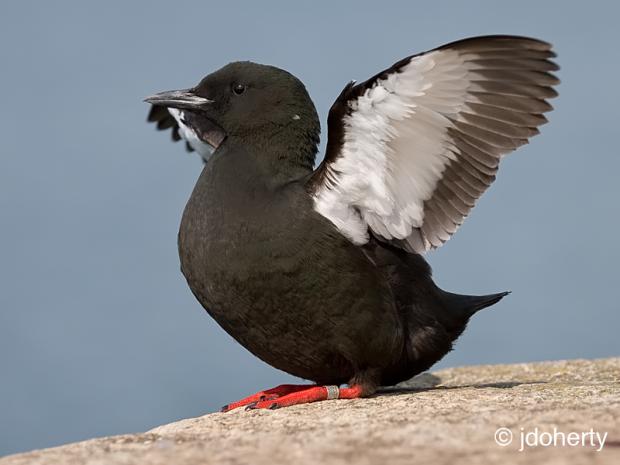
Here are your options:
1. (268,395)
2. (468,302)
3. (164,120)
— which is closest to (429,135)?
(468,302)

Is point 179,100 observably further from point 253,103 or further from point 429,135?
point 429,135

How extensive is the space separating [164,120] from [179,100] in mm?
2725

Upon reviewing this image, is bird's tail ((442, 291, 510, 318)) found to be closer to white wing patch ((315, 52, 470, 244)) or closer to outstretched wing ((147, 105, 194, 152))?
white wing patch ((315, 52, 470, 244))

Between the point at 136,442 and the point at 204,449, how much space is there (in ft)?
1.54

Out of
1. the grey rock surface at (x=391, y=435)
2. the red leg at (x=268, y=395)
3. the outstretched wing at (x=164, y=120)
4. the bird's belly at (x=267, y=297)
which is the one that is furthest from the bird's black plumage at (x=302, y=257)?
the outstretched wing at (x=164, y=120)

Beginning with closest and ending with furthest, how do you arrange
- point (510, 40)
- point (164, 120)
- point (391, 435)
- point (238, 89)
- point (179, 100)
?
point (391, 435)
point (510, 40)
point (238, 89)
point (179, 100)
point (164, 120)

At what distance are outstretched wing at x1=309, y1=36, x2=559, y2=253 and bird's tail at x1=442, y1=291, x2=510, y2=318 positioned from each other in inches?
28.7

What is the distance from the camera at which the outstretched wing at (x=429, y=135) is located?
18.8 ft

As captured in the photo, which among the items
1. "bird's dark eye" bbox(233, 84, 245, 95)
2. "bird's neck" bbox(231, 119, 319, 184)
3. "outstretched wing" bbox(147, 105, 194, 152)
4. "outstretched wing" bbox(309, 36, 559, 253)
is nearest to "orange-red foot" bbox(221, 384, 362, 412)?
"outstretched wing" bbox(309, 36, 559, 253)

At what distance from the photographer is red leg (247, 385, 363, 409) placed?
19.4 ft

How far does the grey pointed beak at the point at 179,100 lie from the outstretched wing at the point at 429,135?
4.55 ft

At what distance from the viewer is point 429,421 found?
475 centimetres

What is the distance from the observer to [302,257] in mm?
5867

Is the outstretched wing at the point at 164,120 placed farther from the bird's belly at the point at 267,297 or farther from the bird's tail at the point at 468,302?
the bird's tail at the point at 468,302
